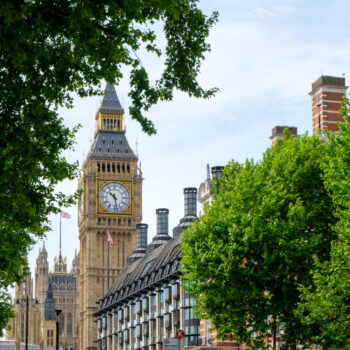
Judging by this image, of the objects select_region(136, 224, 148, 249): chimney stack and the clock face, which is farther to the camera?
the clock face

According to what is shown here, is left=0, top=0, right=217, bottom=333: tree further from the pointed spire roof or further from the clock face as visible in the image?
the pointed spire roof

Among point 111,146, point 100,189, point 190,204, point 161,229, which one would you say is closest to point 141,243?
point 161,229

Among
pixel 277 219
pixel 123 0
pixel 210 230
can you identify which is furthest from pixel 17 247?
pixel 123 0

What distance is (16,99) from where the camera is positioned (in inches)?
841

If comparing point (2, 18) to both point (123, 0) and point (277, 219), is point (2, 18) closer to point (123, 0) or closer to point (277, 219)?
point (123, 0)

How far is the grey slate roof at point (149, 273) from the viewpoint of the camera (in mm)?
86688

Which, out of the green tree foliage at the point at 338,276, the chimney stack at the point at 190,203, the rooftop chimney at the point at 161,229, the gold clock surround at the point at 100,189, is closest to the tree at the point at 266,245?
the green tree foliage at the point at 338,276

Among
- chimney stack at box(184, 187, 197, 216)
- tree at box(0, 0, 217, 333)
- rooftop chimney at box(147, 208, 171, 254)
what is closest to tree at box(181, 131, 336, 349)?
tree at box(0, 0, 217, 333)

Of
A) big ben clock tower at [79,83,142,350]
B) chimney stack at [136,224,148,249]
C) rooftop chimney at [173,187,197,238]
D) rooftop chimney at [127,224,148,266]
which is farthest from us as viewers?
big ben clock tower at [79,83,142,350]

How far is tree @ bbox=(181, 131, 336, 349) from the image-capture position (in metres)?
40.3

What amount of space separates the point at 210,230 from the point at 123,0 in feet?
79.3

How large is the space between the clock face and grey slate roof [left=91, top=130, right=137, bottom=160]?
211 inches

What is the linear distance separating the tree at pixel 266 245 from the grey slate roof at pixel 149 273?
106 feet

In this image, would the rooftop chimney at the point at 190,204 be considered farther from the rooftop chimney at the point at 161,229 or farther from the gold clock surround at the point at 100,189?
the gold clock surround at the point at 100,189
